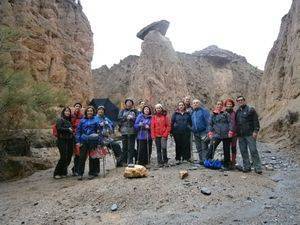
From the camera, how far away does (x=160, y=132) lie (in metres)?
10.7

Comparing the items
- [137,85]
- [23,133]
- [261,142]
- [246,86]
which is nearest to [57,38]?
[23,133]

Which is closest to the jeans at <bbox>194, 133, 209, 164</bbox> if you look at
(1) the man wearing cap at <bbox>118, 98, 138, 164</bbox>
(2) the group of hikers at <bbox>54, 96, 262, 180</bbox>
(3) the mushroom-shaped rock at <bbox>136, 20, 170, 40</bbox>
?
(2) the group of hikers at <bbox>54, 96, 262, 180</bbox>

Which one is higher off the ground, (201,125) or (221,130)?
(201,125)

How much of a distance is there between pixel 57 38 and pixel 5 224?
16.0m

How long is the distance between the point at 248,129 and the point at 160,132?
2.19 m

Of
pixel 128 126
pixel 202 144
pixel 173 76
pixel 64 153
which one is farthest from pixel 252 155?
pixel 173 76

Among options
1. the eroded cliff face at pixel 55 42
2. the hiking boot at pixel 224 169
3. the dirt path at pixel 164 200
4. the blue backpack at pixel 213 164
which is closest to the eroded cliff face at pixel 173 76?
the eroded cliff face at pixel 55 42

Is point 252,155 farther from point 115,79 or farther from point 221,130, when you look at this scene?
point 115,79

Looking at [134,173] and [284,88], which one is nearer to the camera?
[134,173]

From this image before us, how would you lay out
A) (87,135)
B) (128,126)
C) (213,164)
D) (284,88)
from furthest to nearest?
1. (284,88)
2. (128,126)
3. (87,135)
4. (213,164)

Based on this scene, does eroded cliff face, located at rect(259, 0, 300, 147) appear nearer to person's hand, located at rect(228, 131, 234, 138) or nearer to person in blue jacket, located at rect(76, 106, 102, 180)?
person's hand, located at rect(228, 131, 234, 138)

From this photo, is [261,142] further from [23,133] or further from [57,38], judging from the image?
[57,38]

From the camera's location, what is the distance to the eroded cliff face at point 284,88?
47.8 ft

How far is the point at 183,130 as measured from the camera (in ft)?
36.0
